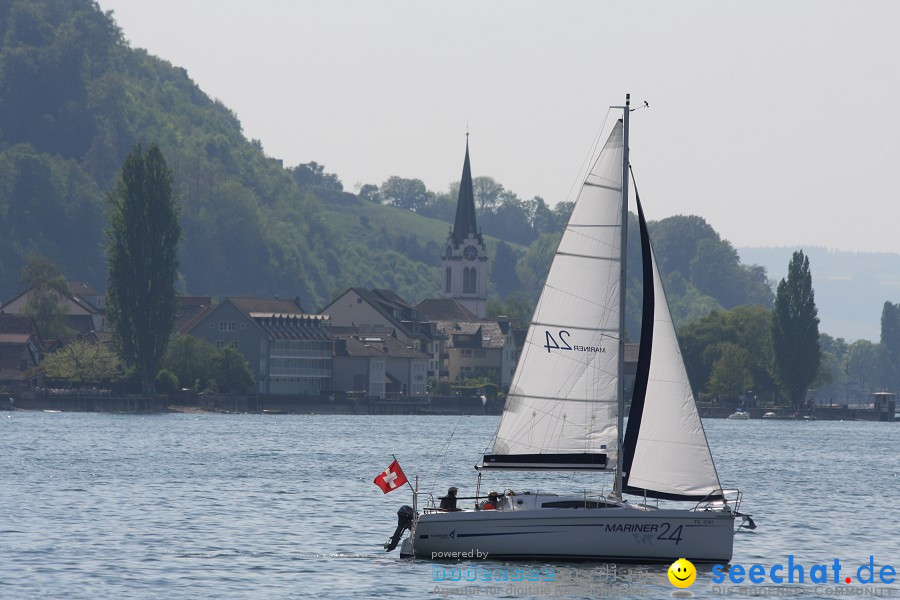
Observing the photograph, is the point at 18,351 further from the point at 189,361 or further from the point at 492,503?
the point at 492,503

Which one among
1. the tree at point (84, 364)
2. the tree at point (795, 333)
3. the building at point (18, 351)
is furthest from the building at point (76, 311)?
the tree at point (795, 333)

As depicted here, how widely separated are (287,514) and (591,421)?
1661 cm

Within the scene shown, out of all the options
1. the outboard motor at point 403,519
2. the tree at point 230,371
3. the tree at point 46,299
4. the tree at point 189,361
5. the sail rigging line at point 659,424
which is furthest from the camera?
the tree at point 46,299

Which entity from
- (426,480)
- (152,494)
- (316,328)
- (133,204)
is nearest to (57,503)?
(152,494)

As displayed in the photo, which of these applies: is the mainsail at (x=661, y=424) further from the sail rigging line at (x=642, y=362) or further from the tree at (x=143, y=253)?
the tree at (x=143, y=253)

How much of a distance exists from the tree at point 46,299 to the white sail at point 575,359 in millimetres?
126583

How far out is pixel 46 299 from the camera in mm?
159375

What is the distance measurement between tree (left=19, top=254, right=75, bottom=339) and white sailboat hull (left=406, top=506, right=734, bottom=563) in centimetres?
12685

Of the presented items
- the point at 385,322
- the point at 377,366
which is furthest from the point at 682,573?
the point at 385,322

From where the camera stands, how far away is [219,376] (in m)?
145

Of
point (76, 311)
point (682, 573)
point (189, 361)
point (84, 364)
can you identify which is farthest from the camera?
point (76, 311)

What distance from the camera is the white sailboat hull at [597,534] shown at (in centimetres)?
3425

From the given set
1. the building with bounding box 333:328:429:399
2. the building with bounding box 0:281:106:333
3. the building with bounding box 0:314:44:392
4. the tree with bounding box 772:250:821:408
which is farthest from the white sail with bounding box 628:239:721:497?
the building with bounding box 0:281:106:333

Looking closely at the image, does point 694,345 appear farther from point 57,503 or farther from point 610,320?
point 610,320
